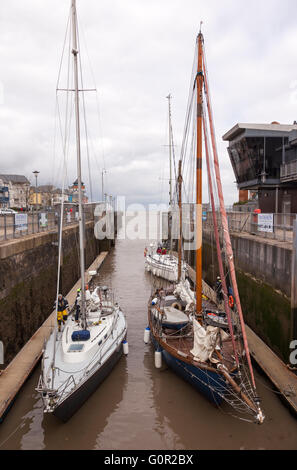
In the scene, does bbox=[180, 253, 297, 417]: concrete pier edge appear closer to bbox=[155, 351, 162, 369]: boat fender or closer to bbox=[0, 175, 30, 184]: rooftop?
bbox=[155, 351, 162, 369]: boat fender

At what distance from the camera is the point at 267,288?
14.0 meters

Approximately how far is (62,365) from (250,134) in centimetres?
3223

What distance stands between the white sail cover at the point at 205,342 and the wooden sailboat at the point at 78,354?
343 centimetres

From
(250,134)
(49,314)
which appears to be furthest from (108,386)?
(250,134)

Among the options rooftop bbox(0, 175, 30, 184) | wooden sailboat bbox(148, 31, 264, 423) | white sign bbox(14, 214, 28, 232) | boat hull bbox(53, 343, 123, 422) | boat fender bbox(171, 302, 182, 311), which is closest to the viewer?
boat hull bbox(53, 343, 123, 422)

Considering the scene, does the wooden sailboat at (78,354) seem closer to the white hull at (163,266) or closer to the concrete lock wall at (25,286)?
the concrete lock wall at (25,286)

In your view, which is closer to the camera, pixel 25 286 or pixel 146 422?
pixel 146 422

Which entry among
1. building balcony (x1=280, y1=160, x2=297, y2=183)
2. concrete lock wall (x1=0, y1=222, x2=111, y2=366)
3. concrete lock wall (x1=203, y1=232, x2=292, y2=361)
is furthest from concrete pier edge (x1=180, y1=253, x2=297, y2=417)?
building balcony (x1=280, y1=160, x2=297, y2=183)

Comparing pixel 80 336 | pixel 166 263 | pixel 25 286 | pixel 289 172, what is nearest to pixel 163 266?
pixel 166 263

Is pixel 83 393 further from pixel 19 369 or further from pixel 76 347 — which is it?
pixel 19 369

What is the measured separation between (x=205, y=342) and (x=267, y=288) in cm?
535

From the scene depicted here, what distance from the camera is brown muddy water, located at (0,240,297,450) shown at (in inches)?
342

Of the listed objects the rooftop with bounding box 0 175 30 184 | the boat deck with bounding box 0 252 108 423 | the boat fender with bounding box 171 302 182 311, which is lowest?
the boat deck with bounding box 0 252 108 423

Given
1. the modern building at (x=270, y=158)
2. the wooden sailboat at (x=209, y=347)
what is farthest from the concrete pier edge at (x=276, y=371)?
the modern building at (x=270, y=158)
